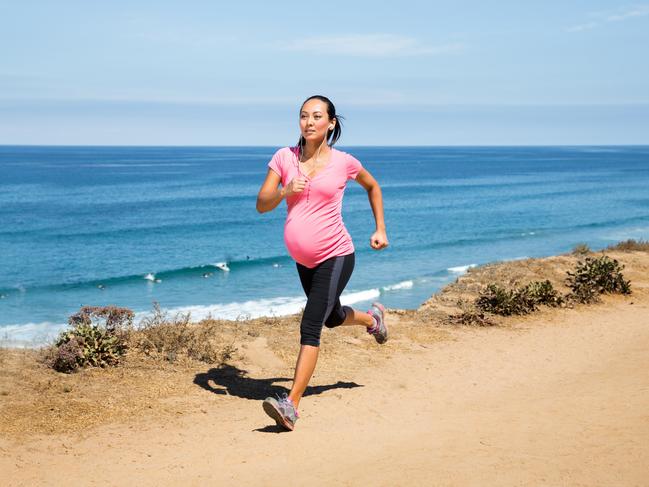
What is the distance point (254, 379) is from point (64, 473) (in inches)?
104

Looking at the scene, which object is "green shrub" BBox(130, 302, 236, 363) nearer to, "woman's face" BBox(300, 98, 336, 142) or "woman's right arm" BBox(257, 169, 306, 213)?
"woman's right arm" BBox(257, 169, 306, 213)

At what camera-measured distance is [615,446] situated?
4.78 meters

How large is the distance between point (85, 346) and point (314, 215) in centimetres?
317

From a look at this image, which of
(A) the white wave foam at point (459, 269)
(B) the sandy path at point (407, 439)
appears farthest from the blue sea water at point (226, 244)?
(B) the sandy path at point (407, 439)

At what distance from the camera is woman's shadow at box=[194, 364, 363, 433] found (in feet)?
22.0

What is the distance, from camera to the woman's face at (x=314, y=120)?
550 cm

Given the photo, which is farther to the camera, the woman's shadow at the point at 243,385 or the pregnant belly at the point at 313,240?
the woman's shadow at the point at 243,385

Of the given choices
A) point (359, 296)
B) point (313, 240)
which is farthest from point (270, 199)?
point (359, 296)

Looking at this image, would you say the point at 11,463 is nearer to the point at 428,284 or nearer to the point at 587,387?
the point at 587,387

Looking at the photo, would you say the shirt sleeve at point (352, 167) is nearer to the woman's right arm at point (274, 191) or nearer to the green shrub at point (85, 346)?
the woman's right arm at point (274, 191)

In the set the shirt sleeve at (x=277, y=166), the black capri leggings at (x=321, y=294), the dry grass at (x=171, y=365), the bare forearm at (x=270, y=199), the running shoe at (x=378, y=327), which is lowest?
the dry grass at (x=171, y=365)

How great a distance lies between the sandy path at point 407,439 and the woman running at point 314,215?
52cm

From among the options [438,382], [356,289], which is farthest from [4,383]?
[356,289]

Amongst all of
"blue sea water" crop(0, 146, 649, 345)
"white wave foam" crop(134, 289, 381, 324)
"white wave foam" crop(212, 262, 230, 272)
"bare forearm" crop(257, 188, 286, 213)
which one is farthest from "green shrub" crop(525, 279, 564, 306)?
"white wave foam" crop(212, 262, 230, 272)
